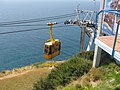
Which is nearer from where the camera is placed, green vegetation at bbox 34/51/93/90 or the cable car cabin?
green vegetation at bbox 34/51/93/90

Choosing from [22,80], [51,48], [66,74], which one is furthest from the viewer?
[22,80]

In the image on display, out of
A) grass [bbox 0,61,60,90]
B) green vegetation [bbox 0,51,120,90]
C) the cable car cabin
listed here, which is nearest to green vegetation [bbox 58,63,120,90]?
green vegetation [bbox 0,51,120,90]

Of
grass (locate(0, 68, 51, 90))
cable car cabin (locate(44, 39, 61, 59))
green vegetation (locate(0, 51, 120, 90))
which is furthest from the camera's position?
grass (locate(0, 68, 51, 90))

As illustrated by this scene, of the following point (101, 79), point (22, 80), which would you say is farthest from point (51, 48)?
point (101, 79)

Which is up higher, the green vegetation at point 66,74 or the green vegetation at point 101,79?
the green vegetation at point 101,79

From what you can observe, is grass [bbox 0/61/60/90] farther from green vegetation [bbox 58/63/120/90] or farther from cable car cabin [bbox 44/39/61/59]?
green vegetation [bbox 58/63/120/90]

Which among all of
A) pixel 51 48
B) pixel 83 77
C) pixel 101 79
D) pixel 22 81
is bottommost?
pixel 22 81

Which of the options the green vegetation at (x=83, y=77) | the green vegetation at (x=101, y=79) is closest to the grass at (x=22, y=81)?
the green vegetation at (x=83, y=77)

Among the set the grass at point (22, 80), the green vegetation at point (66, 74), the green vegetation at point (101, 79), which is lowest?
the grass at point (22, 80)

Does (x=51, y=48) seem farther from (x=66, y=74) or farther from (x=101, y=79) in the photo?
(x=101, y=79)

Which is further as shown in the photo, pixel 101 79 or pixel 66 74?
pixel 66 74

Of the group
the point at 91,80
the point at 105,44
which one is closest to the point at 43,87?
the point at 91,80

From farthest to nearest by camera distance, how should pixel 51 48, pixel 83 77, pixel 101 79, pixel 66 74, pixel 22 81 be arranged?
pixel 22 81, pixel 51 48, pixel 66 74, pixel 83 77, pixel 101 79

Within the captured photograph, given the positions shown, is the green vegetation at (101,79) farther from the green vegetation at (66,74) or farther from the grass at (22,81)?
the grass at (22,81)
